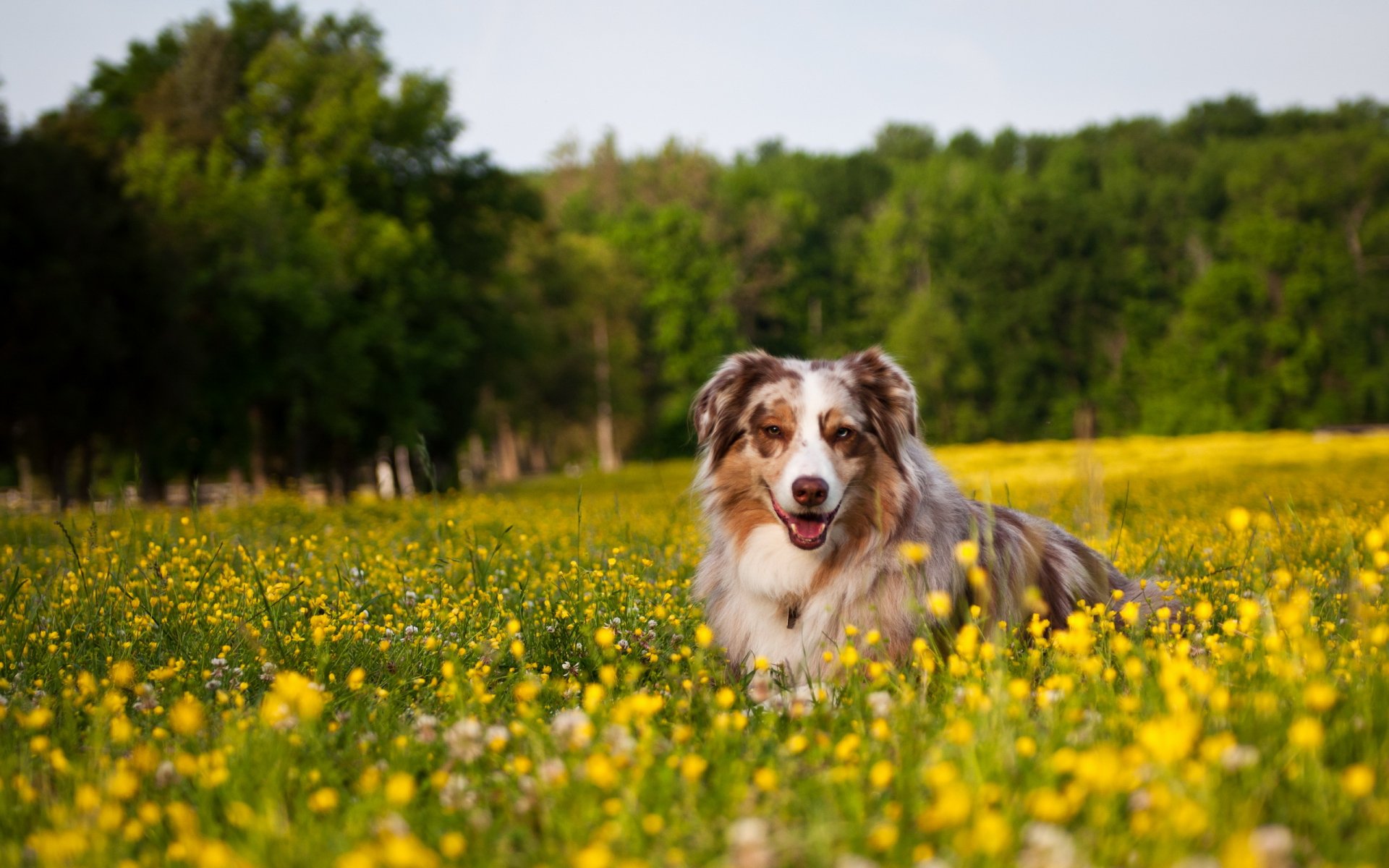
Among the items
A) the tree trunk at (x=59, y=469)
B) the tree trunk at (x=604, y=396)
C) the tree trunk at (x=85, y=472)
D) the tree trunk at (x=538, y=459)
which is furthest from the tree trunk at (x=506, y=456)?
the tree trunk at (x=59, y=469)

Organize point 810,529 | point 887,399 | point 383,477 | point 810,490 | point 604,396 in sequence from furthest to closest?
1. point 604,396
2. point 383,477
3. point 887,399
4. point 810,529
5. point 810,490

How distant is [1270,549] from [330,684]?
582 cm

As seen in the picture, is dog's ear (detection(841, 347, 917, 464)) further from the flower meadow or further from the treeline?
the treeline

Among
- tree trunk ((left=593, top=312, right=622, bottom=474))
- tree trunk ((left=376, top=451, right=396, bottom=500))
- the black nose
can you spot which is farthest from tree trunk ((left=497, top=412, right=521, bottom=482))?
the black nose

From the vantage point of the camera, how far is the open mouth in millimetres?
5363

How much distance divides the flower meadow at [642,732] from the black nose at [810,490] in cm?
87

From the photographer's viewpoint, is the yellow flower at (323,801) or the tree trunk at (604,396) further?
the tree trunk at (604,396)

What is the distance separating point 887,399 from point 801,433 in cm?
59

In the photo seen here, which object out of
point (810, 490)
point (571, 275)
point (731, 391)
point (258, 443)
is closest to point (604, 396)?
point (571, 275)

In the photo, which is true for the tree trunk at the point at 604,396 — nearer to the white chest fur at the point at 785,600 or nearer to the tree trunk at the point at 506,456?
the tree trunk at the point at 506,456

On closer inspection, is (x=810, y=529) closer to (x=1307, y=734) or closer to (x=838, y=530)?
(x=838, y=530)

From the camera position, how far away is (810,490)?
518 centimetres

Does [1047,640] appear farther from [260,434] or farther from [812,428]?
[260,434]

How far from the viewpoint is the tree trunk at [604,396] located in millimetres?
57772
